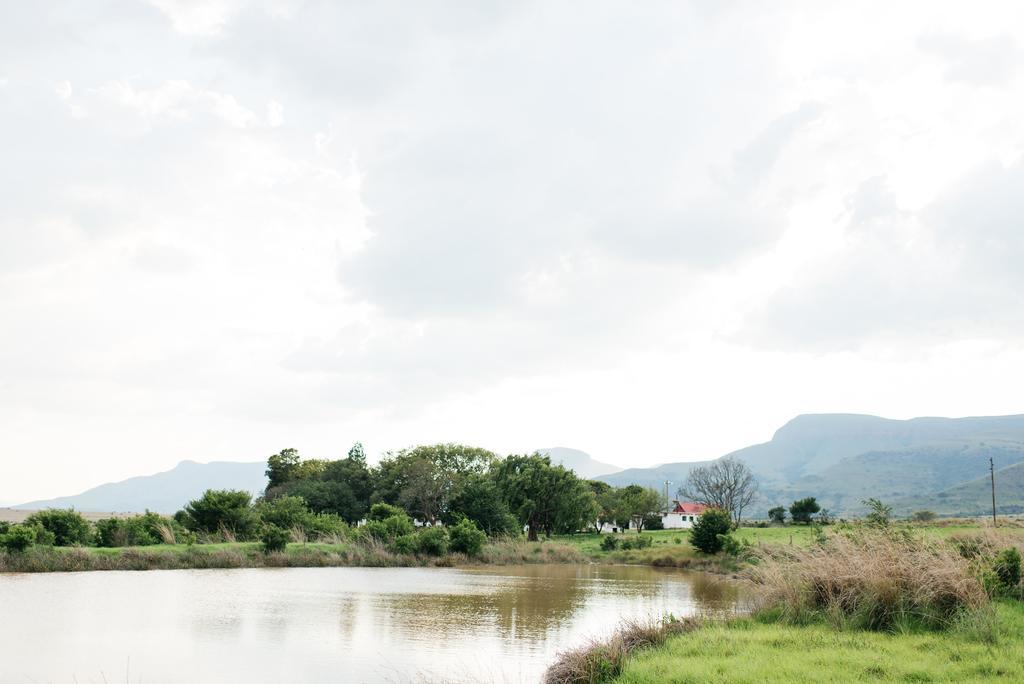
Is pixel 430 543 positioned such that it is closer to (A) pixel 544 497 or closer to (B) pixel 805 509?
(A) pixel 544 497

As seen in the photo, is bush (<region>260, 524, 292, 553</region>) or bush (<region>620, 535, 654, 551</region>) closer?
bush (<region>260, 524, 292, 553</region>)

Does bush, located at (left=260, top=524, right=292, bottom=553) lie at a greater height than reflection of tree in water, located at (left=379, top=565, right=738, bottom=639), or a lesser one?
greater

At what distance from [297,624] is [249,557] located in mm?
20397

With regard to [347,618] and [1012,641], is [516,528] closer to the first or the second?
[347,618]

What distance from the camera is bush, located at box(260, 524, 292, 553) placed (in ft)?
129

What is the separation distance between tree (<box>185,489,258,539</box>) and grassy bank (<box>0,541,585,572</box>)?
129 inches

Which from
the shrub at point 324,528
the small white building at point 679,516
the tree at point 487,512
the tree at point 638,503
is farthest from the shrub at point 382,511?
the small white building at point 679,516

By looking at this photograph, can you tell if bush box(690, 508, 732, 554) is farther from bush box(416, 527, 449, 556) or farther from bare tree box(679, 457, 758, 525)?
bare tree box(679, 457, 758, 525)

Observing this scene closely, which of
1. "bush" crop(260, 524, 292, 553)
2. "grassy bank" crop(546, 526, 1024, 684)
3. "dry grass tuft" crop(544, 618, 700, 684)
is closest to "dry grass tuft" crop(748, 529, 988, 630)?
"grassy bank" crop(546, 526, 1024, 684)

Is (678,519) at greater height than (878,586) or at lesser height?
lesser

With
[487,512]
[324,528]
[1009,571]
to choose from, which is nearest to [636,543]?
[487,512]

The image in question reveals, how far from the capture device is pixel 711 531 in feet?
167

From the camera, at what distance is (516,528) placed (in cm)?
5891

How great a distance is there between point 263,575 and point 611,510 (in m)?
69.5
